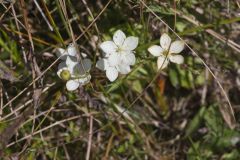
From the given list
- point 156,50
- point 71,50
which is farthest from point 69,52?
point 156,50

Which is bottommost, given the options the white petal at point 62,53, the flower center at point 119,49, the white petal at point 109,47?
the flower center at point 119,49

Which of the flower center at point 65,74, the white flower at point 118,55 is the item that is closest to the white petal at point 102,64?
the white flower at point 118,55

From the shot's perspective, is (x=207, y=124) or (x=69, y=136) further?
(x=207, y=124)

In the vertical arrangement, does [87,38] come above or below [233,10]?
above

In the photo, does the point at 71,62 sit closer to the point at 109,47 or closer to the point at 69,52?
the point at 69,52

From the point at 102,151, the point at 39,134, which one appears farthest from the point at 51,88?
the point at 102,151

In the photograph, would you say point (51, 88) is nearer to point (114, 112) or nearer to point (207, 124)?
point (114, 112)

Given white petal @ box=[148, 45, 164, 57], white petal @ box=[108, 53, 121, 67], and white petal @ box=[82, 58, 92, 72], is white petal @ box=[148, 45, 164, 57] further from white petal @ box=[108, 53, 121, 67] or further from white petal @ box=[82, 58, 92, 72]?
white petal @ box=[82, 58, 92, 72]

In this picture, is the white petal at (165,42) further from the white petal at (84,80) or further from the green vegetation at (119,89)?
the white petal at (84,80)
